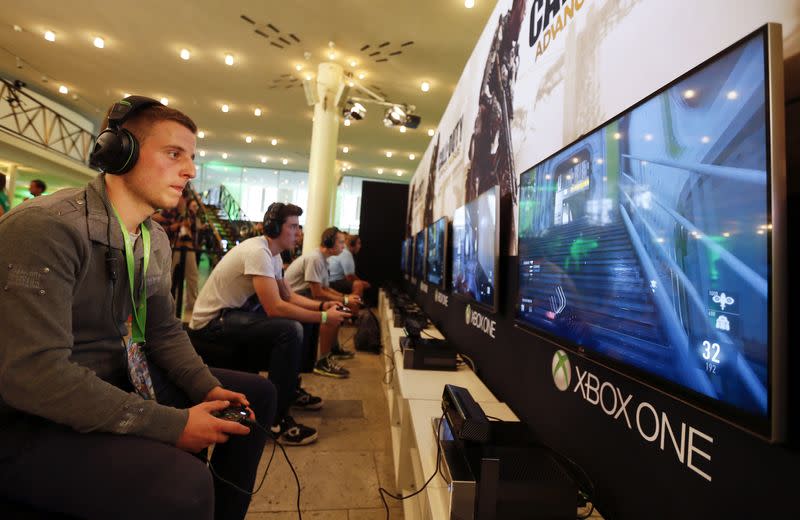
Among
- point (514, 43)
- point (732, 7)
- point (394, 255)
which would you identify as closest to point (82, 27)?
point (394, 255)

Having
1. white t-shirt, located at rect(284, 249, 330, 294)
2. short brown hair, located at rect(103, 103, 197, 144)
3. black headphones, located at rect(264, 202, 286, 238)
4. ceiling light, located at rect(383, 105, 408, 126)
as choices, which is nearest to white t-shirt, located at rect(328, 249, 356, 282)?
white t-shirt, located at rect(284, 249, 330, 294)

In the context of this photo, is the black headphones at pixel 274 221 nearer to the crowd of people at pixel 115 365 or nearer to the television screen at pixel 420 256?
the crowd of people at pixel 115 365

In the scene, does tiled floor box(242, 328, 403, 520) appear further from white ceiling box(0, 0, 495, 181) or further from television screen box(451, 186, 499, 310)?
white ceiling box(0, 0, 495, 181)

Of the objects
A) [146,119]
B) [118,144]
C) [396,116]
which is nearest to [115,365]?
[118,144]

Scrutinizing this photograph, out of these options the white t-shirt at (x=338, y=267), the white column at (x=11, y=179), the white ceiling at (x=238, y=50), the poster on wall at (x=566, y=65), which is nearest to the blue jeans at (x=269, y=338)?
the poster on wall at (x=566, y=65)

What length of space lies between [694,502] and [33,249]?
142 centimetres

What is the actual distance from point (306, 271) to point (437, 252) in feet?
4.32

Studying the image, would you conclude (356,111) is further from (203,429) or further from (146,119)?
(203,429)

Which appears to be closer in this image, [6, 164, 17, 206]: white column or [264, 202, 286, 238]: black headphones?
[264, 202, 286, 238]: black headphones

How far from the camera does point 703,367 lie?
2.19 ft

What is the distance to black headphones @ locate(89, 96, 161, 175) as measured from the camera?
3.49ft

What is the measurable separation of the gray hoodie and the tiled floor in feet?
3.46

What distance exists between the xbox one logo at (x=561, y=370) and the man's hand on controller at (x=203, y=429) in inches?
37.5

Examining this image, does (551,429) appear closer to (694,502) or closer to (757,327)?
(694,502)
